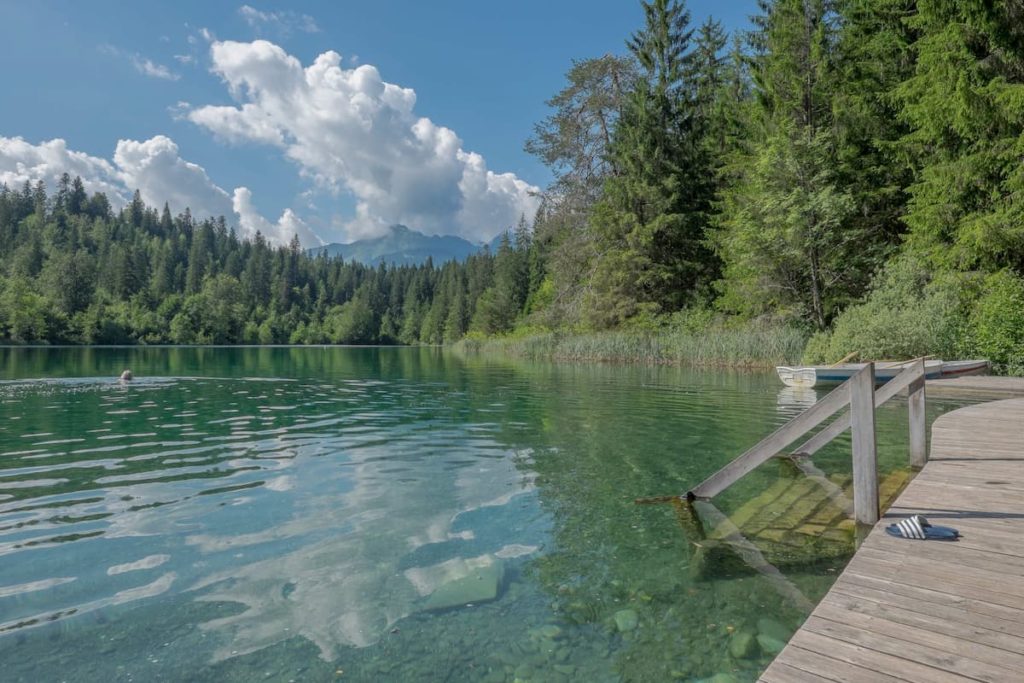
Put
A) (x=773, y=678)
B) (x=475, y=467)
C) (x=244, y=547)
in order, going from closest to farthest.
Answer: (x=773, y=678), (x=244, y=547), (x=475, y=467)

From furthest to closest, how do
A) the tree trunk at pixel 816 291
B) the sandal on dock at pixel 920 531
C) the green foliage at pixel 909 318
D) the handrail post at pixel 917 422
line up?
the tree trunk at pixel 816 291
the green foliage at pixel 909 318
the handrail post at pixel 917 422
the sandal on dock at pixel 920 531

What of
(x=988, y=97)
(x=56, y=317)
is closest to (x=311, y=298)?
(x=56, y=317)

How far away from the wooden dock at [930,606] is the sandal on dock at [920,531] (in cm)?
8

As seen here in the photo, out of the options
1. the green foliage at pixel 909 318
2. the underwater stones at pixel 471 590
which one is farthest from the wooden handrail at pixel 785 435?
the green foliage at pixel 909 318

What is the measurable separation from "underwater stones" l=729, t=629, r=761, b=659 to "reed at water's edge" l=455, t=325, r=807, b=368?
23756mm

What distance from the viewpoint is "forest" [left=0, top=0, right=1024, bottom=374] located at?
60.4ft

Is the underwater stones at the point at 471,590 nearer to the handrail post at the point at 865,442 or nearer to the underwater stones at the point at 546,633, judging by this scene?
the underwater stones at the point at 546,633

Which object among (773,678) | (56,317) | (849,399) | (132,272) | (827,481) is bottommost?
(827,481)

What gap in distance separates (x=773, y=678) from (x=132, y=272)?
141m

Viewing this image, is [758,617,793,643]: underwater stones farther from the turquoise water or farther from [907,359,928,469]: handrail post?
[907,359,928,469]: handrail post

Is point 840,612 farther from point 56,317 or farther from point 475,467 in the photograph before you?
point 56,317

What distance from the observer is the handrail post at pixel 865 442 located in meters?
4.57

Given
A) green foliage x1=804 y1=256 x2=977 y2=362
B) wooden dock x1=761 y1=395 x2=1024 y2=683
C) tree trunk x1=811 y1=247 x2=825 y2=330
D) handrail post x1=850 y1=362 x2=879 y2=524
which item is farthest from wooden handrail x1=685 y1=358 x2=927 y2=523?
tree trunk x1=811 y1=247 x2=825 y2=330

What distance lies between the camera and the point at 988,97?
17875 millimetres
